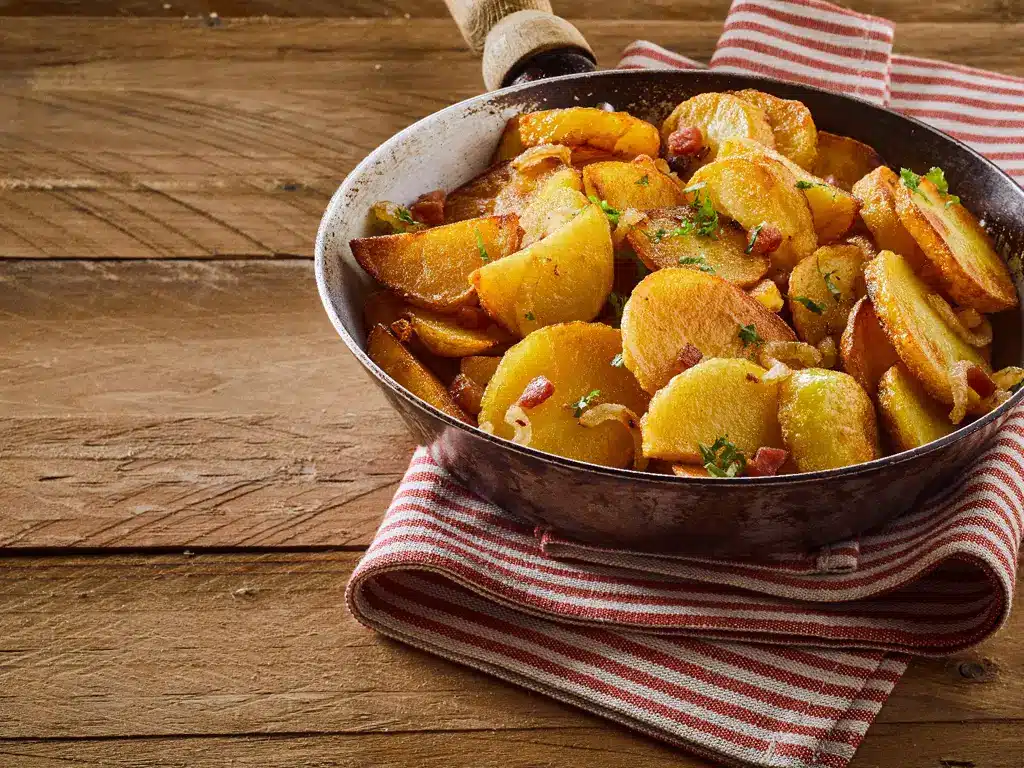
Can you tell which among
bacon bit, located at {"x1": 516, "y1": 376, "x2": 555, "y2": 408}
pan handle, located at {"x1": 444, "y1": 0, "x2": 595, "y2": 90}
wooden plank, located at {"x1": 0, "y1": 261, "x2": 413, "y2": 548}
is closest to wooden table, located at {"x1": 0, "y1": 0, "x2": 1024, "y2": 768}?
wooden plank, located at {"x1": 0, "y1": 261, "x2": 413, "y2": 548}

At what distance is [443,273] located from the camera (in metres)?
1.49

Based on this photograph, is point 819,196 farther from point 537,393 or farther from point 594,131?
point 537,393

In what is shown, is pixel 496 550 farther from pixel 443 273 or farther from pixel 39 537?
pixel 39 537

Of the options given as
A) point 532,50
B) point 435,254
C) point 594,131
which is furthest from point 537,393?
point 532,50

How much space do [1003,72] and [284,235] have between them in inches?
64.8

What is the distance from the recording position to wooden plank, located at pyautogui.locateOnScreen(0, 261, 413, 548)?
1562 mm

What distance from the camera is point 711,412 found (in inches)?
48.7

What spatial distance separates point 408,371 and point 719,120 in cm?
65

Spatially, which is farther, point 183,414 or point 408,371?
point 183,414

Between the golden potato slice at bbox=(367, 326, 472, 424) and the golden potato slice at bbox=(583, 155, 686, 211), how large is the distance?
36cm

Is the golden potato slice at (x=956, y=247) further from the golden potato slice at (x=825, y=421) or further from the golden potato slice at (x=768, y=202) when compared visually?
the golden potato slice at (x=825, y=421)

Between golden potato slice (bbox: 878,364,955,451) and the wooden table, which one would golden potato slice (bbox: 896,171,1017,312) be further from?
the wooden table

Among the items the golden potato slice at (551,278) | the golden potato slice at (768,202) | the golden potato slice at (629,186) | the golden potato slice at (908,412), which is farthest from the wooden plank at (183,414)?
the golden potato slice at (908,412)

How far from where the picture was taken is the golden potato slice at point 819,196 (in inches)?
58.4
